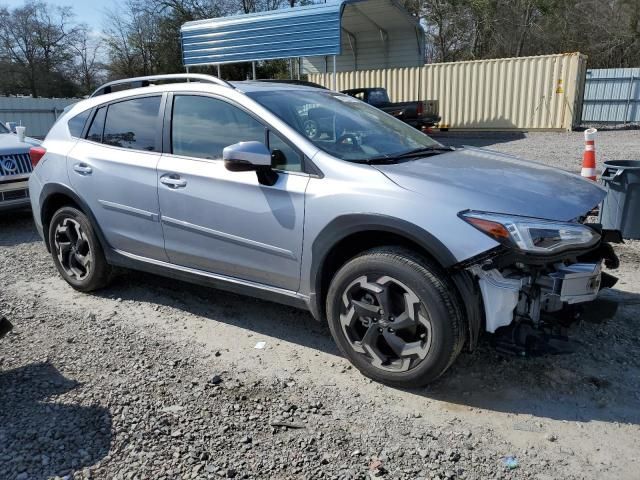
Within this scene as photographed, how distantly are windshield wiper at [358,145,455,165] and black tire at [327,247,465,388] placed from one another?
2.01ft

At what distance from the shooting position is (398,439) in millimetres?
2682

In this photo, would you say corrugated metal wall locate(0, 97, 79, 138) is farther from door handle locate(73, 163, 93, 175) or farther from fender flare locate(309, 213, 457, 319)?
fender flare locate(309, 213, 457, 319)

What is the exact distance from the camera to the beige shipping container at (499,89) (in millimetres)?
17781

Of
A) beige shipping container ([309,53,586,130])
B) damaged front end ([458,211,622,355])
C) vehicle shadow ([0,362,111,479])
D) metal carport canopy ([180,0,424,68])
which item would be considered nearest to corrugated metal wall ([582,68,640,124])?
beige shipping container ([309,53,586,130])

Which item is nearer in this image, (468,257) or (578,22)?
(468,257)

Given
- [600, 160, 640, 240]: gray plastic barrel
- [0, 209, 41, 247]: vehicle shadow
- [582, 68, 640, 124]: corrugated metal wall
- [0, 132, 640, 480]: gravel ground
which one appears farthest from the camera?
A: [582, 68, 640, 124]: corrugated metal wall

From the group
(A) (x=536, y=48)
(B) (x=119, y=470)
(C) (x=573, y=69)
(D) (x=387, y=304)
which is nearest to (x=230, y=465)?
(B) (x=119, y=470)

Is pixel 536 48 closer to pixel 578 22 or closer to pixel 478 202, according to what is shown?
pixel 578 22

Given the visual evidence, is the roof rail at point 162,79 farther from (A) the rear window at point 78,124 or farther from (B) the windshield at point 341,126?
(B) the windshield at point 341,126

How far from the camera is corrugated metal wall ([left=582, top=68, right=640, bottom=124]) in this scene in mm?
20359

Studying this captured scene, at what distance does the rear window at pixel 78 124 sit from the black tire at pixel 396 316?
280cm

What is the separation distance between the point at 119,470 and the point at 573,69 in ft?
61.0

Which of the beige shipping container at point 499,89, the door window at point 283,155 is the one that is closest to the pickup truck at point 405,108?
the beige shipping container at point 499,89

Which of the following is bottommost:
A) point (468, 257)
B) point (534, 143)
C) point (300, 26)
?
point (534, 143)
